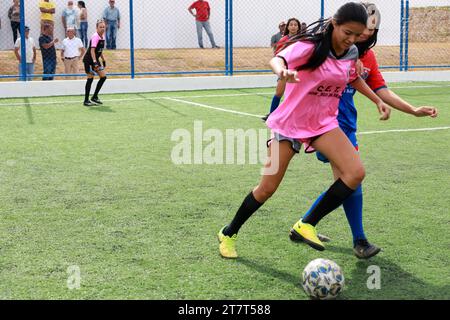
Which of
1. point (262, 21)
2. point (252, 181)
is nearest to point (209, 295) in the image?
point (252, 181)

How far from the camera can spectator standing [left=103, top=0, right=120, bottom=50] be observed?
70.3ft

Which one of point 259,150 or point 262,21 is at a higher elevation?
point 262,21

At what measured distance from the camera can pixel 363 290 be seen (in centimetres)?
433

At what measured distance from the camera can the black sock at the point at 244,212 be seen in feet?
16.2

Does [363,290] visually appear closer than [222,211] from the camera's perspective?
Yes

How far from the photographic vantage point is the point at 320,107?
4668 mm

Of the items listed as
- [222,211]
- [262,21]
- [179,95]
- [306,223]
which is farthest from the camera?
[262,21]

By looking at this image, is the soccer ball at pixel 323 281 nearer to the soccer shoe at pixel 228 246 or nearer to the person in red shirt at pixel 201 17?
the soccer shoe at pixel 228 246

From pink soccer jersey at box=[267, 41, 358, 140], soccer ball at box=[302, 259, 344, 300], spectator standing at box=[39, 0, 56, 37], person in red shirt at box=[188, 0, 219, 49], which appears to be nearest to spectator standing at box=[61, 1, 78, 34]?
spectator standing at box=[39, 0, 56, 37]

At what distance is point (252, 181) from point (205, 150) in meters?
1.95

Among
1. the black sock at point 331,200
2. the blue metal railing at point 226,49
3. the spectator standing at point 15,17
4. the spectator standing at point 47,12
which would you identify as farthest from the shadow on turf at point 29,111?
the black sock at point 331,200

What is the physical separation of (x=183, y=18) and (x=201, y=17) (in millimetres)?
756

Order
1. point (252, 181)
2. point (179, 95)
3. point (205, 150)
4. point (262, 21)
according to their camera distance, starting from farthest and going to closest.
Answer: point (262, 21)
point (179, 95)
point (205, 150)
point (252, 181)
